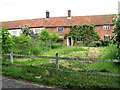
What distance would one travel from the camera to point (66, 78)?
5.70 m

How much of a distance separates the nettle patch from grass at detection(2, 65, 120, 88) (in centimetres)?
2118

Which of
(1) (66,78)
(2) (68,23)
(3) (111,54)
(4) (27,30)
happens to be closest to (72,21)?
(2) (68,23)

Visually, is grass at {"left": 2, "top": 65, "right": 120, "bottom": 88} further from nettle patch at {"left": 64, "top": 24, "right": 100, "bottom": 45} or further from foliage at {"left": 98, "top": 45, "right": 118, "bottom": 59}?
nettle patch at {"left": 64, "top": 24, "right": 100, "bottom": 45}

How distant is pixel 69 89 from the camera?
16.1 ft

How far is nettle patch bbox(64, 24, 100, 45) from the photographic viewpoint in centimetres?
2695

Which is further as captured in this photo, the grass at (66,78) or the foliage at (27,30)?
the foliage at (27,30)

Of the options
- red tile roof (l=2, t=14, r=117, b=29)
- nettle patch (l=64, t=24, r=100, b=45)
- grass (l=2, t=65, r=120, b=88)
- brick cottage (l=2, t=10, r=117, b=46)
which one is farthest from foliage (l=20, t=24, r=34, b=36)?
grass (l=2, t=65, r=120, b=88)

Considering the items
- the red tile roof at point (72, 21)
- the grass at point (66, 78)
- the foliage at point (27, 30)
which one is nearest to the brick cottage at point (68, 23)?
the red tile roof at point (72, 21)

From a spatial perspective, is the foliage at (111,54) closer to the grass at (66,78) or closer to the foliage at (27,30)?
the grass at (66,78)

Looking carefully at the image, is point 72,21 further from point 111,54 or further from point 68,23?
point 111,54

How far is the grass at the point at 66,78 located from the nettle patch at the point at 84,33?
2118 centimetres

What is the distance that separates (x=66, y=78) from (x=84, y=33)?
74.8ft

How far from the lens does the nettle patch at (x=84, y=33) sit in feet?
88.4

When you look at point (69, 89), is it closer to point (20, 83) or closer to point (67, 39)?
point (20, 83)
